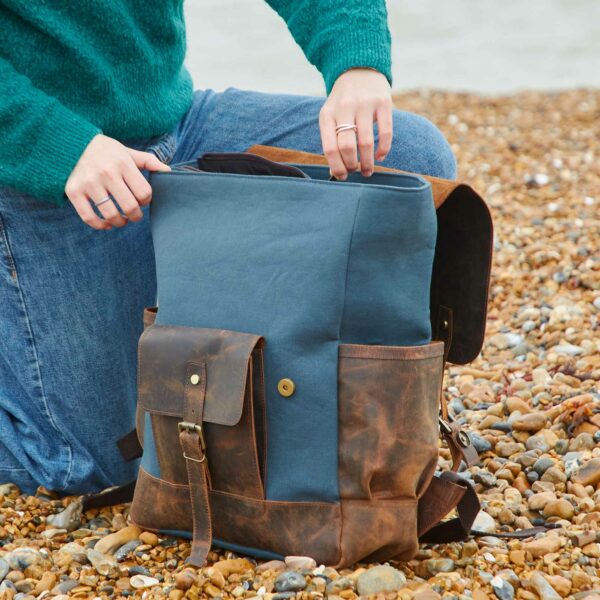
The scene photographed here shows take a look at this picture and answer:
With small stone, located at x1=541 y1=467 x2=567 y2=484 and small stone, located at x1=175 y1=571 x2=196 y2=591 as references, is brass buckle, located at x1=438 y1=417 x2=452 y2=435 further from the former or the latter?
small stone, located at x1=175 y1=571 x2=196 y2=591

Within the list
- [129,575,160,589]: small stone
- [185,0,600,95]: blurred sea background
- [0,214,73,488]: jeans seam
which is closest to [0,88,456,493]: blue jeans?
[0,214,73,488]: jeans seam

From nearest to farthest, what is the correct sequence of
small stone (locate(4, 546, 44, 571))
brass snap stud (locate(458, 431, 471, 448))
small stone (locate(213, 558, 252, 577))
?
small stone (locate(213, 558, 252, 577))
small stone (locate(4, 546, 44, 571))
brass snap stud (locate(458, 431, 471, 448))

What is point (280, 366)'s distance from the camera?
62.2 inches

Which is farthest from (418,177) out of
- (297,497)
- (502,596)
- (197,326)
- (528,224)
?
(528,224)

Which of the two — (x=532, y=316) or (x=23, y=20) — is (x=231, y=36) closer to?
(x=532, y=316)

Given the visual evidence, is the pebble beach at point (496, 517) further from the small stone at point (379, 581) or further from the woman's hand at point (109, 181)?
the woman's hand at point (109, 181)

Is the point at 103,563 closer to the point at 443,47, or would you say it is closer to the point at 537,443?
the point at 537,443

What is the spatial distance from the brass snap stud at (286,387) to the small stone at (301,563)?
0.95ft

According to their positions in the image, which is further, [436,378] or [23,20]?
[23,20]

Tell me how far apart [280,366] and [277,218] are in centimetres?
25

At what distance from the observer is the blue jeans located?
1.99 m

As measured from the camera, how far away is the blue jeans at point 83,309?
1985mm

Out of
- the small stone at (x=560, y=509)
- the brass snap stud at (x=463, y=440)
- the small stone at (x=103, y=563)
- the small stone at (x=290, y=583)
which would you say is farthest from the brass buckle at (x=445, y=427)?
the small stone at (x=103, y=563)

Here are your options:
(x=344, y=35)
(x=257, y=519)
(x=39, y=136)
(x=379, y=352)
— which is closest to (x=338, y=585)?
(x=257, y=519)
